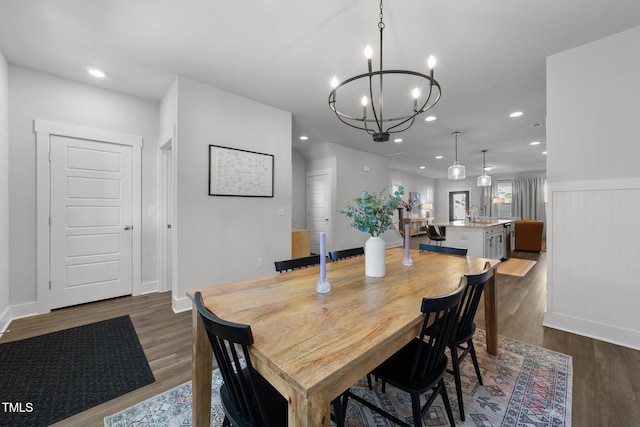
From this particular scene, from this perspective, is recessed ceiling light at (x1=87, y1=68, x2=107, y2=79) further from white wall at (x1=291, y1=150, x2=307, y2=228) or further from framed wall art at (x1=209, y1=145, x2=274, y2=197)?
white wall at (x1=291, y1=150, x2=307, y2=228)

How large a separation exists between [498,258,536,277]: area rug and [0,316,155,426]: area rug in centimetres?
524

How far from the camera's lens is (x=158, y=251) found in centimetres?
361

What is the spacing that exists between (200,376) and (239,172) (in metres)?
2.51

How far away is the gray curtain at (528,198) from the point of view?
948cm

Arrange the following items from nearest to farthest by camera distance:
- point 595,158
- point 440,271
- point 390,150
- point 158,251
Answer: point 440,271 → point 595,158 → point 158,251 → point 390,150

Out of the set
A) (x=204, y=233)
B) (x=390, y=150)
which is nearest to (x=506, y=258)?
(x=390, y=150)

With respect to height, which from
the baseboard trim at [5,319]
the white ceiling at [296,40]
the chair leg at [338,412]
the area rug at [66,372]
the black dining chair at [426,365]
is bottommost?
the area rug at [66,372]

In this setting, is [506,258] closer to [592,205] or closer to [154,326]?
[592,205]

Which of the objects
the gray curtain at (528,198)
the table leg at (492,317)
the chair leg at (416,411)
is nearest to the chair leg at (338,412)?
the chair leg at (416,411)

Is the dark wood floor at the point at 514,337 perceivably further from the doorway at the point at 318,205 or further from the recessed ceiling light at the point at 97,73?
the doorway at the point at 318,205

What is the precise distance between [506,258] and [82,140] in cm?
762

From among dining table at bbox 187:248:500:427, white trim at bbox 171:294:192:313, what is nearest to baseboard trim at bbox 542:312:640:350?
dining table at bbox 187:248:500:427

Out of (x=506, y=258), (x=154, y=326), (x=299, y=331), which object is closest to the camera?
(x=299, y=331)

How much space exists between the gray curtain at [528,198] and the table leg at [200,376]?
1157cm
